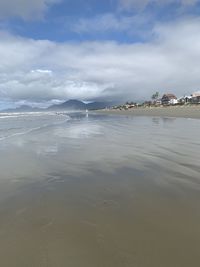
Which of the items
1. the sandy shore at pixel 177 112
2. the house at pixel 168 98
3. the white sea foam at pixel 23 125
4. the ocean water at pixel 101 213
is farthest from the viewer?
the house at pixel 168 98

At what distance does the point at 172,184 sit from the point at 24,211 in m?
3.91

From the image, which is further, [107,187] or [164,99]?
[164,99]

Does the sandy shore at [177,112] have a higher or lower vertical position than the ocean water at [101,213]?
lower

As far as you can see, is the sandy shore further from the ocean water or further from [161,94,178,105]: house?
[161,94,178,105]: house

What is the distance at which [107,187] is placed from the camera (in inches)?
304

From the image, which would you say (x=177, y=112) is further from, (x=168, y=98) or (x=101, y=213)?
(x=168, y=98)

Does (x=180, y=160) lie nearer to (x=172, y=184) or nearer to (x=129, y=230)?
(x=172, y=184)

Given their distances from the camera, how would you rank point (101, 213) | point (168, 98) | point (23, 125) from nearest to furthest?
point (101, 213) < point (23, 125) < point (168, 98)

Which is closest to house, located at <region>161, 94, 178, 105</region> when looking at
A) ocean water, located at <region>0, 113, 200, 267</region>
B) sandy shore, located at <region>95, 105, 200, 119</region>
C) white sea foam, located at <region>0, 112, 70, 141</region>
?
sandy shore, located at <region>95, 105, 200, 119</region>

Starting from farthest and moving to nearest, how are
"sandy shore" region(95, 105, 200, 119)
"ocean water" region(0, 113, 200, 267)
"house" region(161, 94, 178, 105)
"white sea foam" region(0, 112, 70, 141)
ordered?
"house" region(161, 94, 178, 105), "sandy shore" region(95, 105, 200, 119), "white sea foam" region(0, 112, 70, 141), "ocean water" region(0, 113, 200, 267)

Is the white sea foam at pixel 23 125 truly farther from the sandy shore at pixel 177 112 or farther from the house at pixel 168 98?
the house at pixel 168 98

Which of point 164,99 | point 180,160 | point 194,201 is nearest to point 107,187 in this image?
point 194,201

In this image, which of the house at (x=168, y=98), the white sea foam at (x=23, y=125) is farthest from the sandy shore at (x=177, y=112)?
the house at (x=168, y=98)

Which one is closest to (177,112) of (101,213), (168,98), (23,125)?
(23,125)
